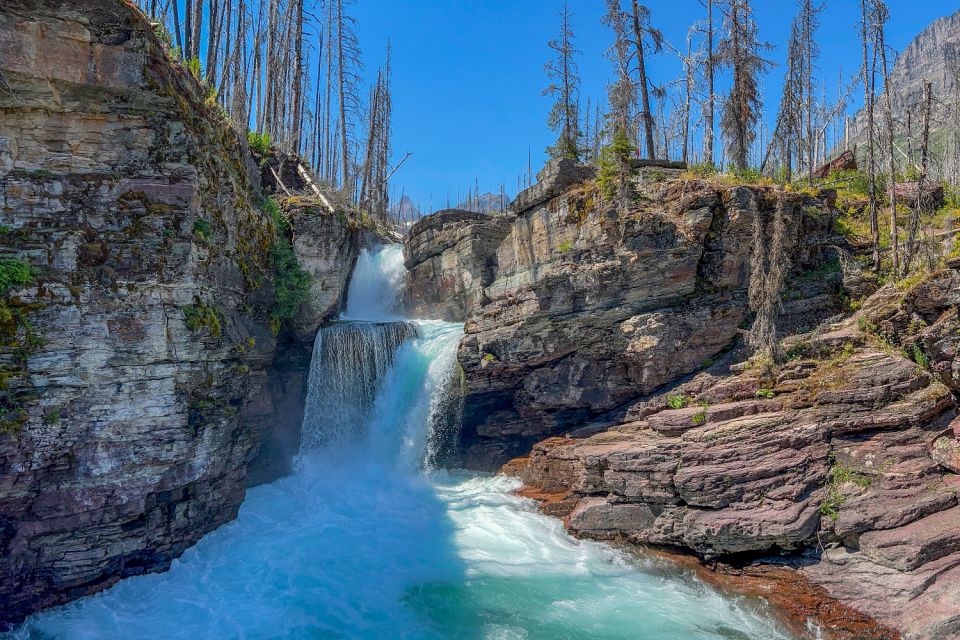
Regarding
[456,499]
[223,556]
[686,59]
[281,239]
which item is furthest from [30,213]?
[686,59]

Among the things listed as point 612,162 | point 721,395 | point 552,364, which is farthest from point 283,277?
point 721,395

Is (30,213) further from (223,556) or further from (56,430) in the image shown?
(223,556)

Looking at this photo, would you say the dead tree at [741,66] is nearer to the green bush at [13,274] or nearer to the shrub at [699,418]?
the shrub at [699,418]

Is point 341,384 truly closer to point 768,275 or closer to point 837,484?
point 768,275

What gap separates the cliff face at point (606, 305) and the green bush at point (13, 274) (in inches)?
442

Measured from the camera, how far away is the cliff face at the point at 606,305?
45.7 ft

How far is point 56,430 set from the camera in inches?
373

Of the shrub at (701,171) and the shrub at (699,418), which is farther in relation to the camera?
the shrub at (701,171)

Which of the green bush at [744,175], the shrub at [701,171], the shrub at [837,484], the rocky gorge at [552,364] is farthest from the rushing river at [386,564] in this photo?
the green bush at [744,175]

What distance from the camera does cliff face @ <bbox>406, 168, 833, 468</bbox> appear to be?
13.9 meters

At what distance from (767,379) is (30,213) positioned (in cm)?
1663

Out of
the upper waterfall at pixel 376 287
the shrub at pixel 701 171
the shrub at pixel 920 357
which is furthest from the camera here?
the upper waterfall at pixel 376 287

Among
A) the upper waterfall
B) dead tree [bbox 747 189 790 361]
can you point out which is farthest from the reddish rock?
the upper waterfall

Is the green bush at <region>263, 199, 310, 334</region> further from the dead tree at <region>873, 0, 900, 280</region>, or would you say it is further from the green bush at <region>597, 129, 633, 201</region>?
A: the dead tree at <region>873, 0, 900, 280</region>
